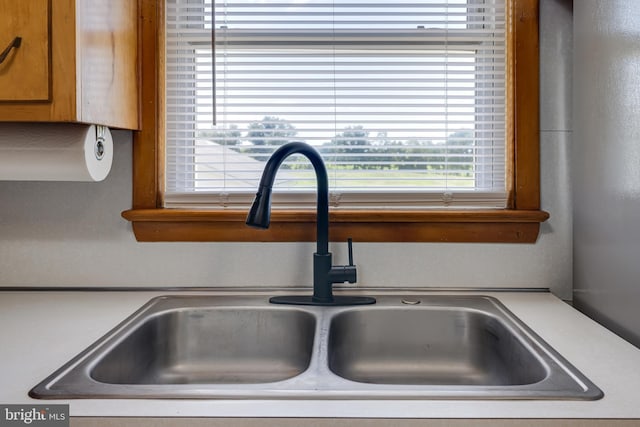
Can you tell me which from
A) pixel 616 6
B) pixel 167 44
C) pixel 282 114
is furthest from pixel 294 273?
pixel 616 6

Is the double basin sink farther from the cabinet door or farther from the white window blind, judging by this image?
the cabinet door

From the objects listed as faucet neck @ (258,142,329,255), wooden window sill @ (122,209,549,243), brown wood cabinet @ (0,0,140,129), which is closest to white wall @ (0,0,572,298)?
wooden window sill @ (122,209,549,243)

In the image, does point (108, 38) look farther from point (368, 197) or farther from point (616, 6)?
point (616, 6)

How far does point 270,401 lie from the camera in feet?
2.50

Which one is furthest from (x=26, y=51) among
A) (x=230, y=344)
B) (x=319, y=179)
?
(x=230, y=344)

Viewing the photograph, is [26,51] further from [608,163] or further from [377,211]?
[608,163]

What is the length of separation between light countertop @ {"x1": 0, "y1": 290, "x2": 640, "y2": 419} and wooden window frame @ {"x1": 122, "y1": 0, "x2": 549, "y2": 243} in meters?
0.17

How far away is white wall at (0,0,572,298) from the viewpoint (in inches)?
55.6

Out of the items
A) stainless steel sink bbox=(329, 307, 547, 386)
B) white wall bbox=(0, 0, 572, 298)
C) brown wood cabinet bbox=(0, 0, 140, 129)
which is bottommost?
stainless steel sink bbox=(329, 307, 547, 386)

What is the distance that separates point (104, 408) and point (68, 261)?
32.4 inches

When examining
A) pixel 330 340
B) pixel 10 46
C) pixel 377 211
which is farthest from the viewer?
pixel 377 211

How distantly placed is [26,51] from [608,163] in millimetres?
1232

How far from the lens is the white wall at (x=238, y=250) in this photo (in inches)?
55.6

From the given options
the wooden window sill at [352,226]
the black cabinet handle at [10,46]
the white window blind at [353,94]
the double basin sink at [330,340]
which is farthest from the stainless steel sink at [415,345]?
the black cabinet handle at [10,46]
